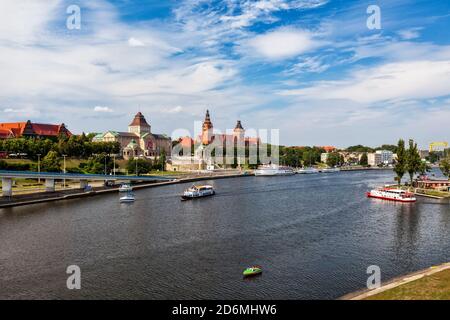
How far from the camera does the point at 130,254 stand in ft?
125

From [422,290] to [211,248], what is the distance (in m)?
20.6

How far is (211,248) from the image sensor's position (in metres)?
40.1

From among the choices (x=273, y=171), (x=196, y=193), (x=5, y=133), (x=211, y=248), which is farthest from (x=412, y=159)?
(x=5, y=133)

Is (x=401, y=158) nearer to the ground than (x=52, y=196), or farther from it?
farther from it

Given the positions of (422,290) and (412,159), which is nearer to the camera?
(422,290)

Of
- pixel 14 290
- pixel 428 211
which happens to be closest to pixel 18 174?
pixel 14 290

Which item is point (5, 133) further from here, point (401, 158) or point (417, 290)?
point (417, 290)

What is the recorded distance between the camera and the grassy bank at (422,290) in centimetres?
2352

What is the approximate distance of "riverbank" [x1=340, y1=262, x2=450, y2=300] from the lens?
2362cm

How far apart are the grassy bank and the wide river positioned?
400cm

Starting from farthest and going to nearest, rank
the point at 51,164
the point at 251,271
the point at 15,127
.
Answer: the point at 15,127
the point at 51,164
the point at 251,271

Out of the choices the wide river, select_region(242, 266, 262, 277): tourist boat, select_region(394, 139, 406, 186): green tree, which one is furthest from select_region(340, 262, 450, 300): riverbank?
select_region(394, 139, 406, 186): green tree

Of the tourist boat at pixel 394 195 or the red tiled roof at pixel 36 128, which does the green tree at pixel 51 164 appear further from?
the tourist boat at pixel 394 195
